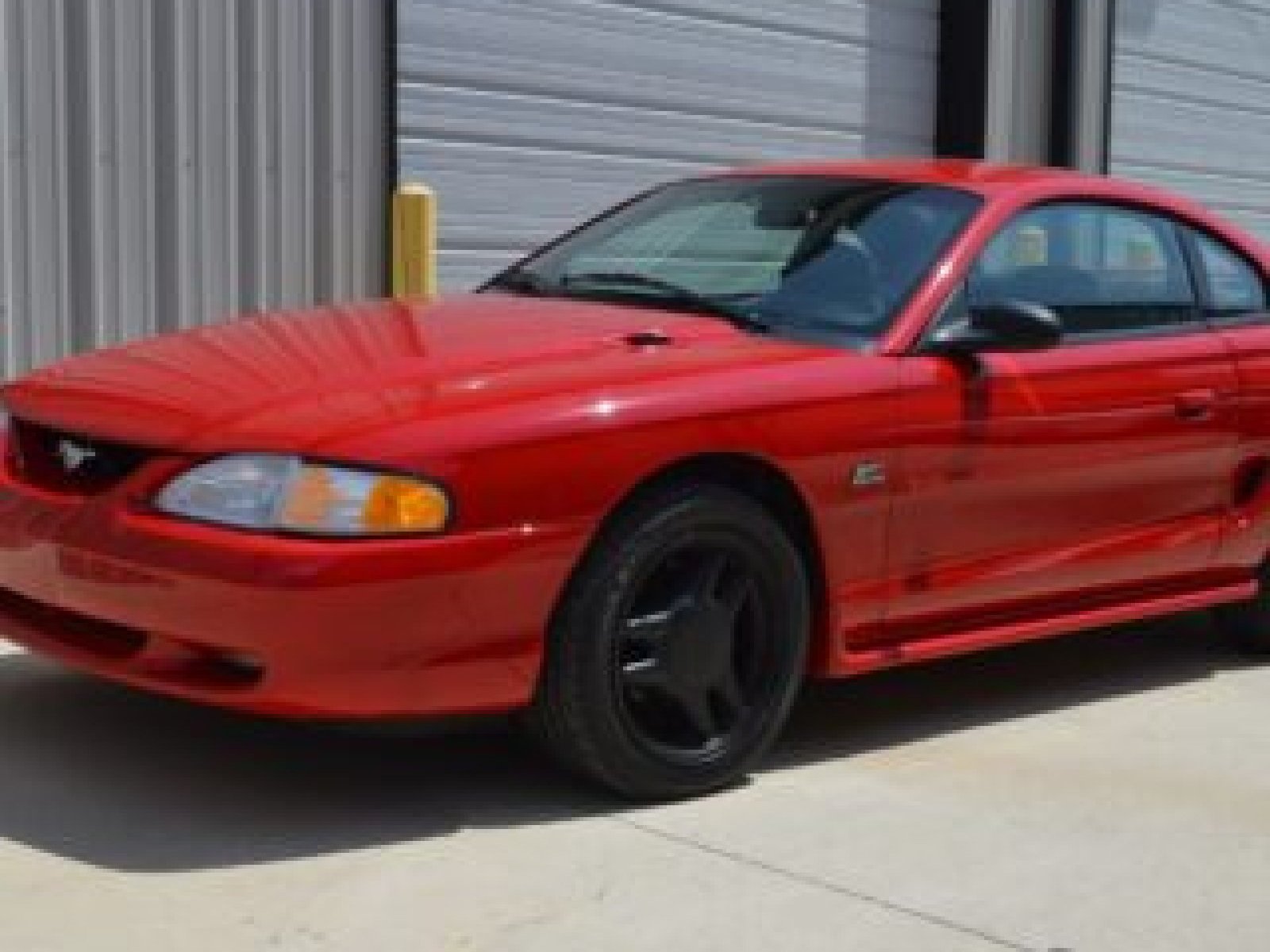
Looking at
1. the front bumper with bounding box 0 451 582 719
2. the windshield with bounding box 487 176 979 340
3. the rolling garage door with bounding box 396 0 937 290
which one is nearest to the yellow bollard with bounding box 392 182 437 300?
the rolling garage door with bounding box 396 0 937 290

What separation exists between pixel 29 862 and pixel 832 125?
313 inches

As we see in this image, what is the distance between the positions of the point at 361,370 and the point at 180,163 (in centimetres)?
387

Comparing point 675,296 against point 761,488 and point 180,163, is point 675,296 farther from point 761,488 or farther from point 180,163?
point 180,163

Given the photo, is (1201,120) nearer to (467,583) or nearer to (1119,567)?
(1119,567)

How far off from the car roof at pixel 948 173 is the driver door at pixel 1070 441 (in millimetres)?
98

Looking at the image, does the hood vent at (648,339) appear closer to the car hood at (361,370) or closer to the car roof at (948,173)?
the car hood at (361,370)

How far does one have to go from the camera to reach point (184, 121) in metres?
7.77

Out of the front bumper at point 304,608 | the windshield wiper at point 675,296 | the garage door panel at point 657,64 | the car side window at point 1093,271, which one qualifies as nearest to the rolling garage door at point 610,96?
the garage door panel at point 657,64

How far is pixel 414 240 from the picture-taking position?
7973mm

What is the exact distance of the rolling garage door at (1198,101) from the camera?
42.9 ft

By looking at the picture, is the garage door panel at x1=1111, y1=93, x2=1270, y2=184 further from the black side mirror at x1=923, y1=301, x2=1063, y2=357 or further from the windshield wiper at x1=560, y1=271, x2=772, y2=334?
the black side mirror at x1=923, y1=301, x2=1063, y2=357

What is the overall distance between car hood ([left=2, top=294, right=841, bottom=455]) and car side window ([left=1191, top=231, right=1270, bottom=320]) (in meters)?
1.65

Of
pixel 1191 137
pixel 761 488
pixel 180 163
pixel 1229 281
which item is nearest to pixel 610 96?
pixel 180 163

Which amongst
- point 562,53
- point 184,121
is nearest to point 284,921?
point 184,121
